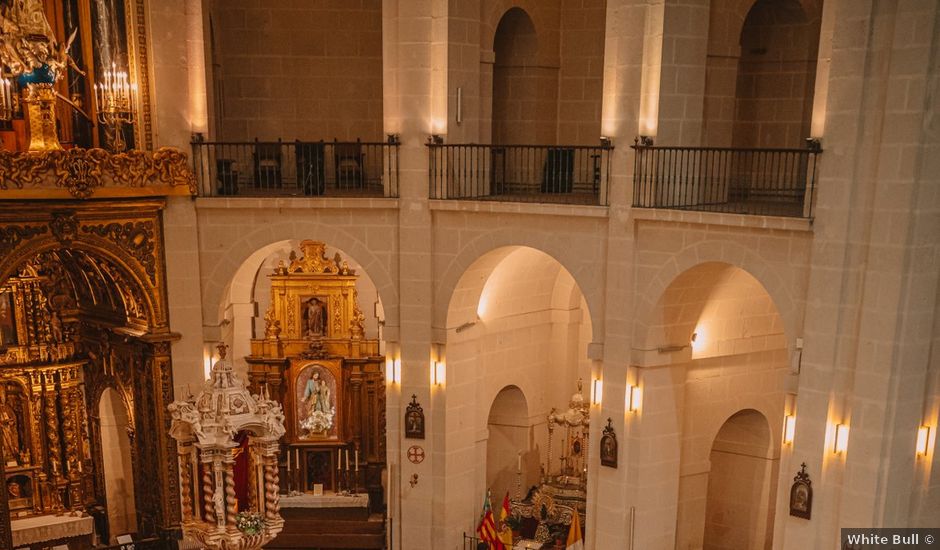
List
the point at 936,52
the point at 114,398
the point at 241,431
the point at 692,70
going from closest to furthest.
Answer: the point at 936,52 < the point at 241,431 < the point at 692,70 < the point at 114,398

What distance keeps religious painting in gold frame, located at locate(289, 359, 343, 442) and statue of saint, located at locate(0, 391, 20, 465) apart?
14.9 ft

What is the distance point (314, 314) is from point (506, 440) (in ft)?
13.6

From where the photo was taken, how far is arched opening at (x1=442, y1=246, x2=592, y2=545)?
562 inches

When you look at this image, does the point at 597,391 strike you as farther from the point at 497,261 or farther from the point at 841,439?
the point at 841,439

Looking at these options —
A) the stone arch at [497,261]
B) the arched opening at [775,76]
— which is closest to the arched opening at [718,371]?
the stone arch at [497,261]

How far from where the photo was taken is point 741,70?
15125 mm

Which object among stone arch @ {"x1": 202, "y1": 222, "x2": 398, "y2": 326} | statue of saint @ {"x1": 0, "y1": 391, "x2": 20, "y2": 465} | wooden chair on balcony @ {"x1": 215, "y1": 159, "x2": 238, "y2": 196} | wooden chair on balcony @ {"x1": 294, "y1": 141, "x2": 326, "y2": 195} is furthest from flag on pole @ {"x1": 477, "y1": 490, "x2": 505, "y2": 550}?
statue of saint @ {"x1": 0, "y1": 391, "x2": 20, "y2": 465}

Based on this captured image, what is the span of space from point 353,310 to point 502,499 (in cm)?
435

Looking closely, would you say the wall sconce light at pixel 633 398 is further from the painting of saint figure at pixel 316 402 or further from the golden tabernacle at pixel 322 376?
the painting of saint figure at pixel 316 402

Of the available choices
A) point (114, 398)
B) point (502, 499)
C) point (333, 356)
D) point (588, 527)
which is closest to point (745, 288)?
point (588, 527)

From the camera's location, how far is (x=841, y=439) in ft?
35.4

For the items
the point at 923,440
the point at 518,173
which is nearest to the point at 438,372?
the point at 518,173

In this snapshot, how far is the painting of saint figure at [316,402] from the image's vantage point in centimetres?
1627

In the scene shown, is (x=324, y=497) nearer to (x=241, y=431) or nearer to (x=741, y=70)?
(x=241, y=431)
